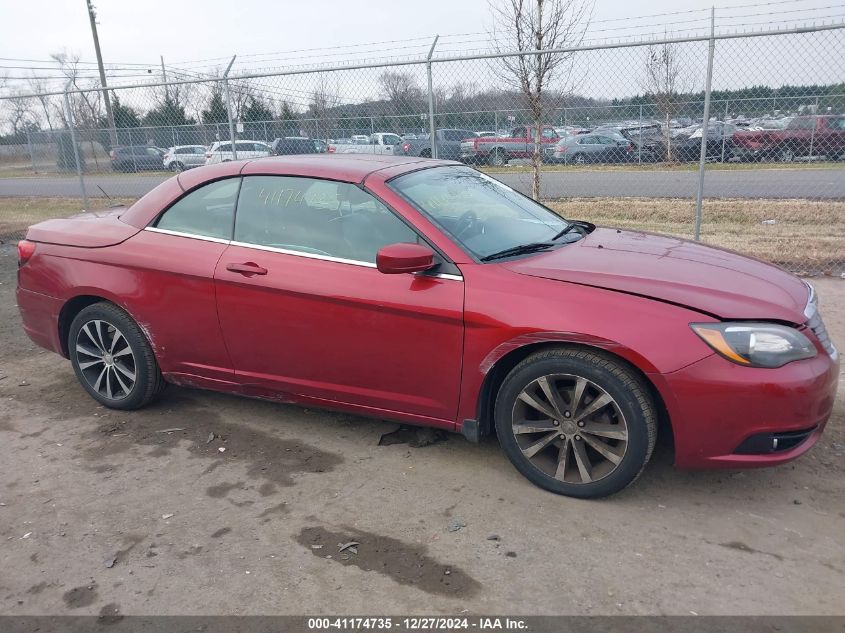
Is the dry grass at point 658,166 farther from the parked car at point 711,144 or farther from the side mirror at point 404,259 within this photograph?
the side mirror at point 404,259

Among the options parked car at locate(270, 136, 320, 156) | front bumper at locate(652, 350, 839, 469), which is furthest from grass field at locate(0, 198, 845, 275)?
front bumper at locate(652, 350, 839, 469)

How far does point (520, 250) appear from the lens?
360 cm

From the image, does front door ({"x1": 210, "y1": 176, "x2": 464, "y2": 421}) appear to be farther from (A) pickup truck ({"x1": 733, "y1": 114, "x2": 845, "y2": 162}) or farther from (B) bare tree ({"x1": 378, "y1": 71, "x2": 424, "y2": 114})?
(A) pickup truck ({"x1": 733, "y1": 114, "x2": 845, "y2": 162})

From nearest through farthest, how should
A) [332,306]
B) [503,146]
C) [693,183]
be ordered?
[332,306] < [503,146] < [693,183]

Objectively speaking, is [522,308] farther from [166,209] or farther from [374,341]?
[166,209]

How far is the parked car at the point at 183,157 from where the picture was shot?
1359 centimetres

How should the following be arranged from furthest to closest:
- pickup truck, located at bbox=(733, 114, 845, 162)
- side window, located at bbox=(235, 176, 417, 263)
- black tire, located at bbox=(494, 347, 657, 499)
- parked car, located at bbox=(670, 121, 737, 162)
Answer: parked car, located at bbox=(670, 121, 737, 162)
pickup truck, located at bbox=(733, 114, 845, 162)
side window, located at bbox=(235, 176, 417, 263)
black tire, located at bbox=(494, 347, 657, 499)

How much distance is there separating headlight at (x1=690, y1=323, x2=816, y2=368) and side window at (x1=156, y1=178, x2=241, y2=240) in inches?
105

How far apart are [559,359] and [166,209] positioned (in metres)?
2.65

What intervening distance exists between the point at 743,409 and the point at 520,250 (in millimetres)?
1344

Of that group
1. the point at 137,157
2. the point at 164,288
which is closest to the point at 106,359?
the point at 164,288

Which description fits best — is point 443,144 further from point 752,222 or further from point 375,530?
point 375,530

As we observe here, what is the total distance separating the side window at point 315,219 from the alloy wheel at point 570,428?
1044mm

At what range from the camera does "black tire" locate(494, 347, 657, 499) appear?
300 cm
